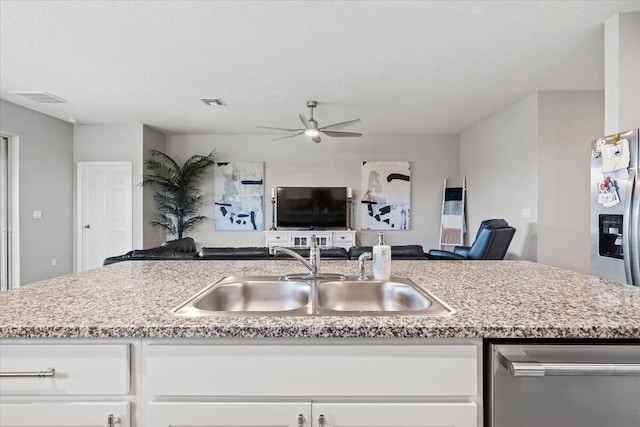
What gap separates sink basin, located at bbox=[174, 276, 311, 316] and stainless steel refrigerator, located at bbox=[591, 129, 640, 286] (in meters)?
2.25

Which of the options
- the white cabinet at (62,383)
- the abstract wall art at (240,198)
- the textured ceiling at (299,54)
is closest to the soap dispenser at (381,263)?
the white cabinet at (62,383)

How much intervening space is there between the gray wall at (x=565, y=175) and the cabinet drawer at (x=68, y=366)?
4.68 meters

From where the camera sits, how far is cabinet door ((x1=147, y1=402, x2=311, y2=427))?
3.06 feet

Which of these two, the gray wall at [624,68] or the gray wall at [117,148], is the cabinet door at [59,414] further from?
the gray wall at [117,148]

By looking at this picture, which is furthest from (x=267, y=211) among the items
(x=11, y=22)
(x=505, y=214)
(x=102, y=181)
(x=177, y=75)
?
(x=11, y=22)

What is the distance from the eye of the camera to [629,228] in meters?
2.35

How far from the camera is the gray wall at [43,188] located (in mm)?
4930

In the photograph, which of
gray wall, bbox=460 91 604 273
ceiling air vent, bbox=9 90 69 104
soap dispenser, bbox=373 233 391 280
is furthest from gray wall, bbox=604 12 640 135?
ceiling air vent, bbox=9 90 69 104

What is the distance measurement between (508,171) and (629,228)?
283cm

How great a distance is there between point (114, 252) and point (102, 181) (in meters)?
1.20

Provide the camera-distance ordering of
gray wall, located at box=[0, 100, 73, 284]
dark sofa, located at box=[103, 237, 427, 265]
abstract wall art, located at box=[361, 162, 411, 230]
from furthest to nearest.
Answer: abstract wall art, located at box=[361, 162, 411, 230], gray wall, located at box=[0, 100, 73, 284], dark sofa, located at box=[103, 237, 427, 265]

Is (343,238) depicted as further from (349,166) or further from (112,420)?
(112,420)

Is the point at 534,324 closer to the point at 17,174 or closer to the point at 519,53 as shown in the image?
the point at 519,53

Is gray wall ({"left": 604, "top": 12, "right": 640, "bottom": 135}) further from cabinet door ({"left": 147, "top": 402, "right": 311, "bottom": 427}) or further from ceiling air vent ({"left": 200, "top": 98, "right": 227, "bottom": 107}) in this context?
ceiling air vent ({"left": 200, "top": 98, "right": 227, "bottom": 107})
